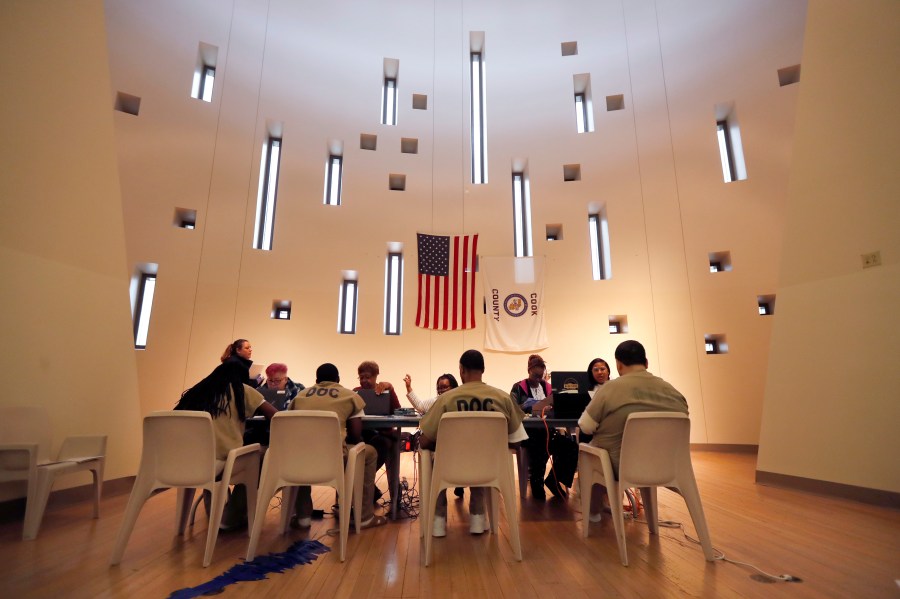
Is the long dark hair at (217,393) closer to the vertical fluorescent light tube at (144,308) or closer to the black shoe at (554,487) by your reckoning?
the black shoe at (554,487)

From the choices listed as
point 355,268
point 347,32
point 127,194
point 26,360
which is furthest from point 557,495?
point 347,32

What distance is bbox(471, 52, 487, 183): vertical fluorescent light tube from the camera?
739 centimetres

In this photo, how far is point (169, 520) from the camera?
2.77 meters

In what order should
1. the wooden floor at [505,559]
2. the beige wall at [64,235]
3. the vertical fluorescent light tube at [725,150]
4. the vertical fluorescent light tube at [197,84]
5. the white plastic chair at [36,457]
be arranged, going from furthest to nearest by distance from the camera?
the vertical fluorescent light tube at [725,150] → the vertical fluorescent light tube at [197,84] → the beige wall at [64,235] → the white plastic chair at [36,457] → the wooden floor at [505,559]

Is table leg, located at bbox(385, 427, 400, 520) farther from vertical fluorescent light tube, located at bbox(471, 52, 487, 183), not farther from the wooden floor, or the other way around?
vertical fluorescent light tube, located at bbox(471, 52, 487, 183)

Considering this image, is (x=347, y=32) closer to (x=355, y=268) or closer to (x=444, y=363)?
(x=355, y=268)

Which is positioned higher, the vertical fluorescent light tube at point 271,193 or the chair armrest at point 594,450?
the vertical fluorescent light tube at point 271,193

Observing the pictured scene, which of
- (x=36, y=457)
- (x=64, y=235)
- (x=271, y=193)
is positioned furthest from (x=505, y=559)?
(x=271, y=193)

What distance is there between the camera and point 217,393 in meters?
2.34

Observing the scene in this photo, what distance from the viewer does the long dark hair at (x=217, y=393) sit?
230 cm

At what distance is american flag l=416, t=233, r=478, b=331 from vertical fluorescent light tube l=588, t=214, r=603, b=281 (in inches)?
79.4

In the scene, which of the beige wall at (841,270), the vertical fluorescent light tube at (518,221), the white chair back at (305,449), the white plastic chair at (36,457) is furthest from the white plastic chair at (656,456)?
the vertical fluorescent light tube at (518,221)

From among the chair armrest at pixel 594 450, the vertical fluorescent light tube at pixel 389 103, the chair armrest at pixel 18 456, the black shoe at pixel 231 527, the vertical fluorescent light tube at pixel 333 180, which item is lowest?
the black shoe at pixel 231 527

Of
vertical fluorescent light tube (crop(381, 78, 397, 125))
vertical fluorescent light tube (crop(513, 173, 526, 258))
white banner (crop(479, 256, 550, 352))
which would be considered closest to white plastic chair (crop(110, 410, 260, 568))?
white banner (crop(479, 256, 550, 352))
